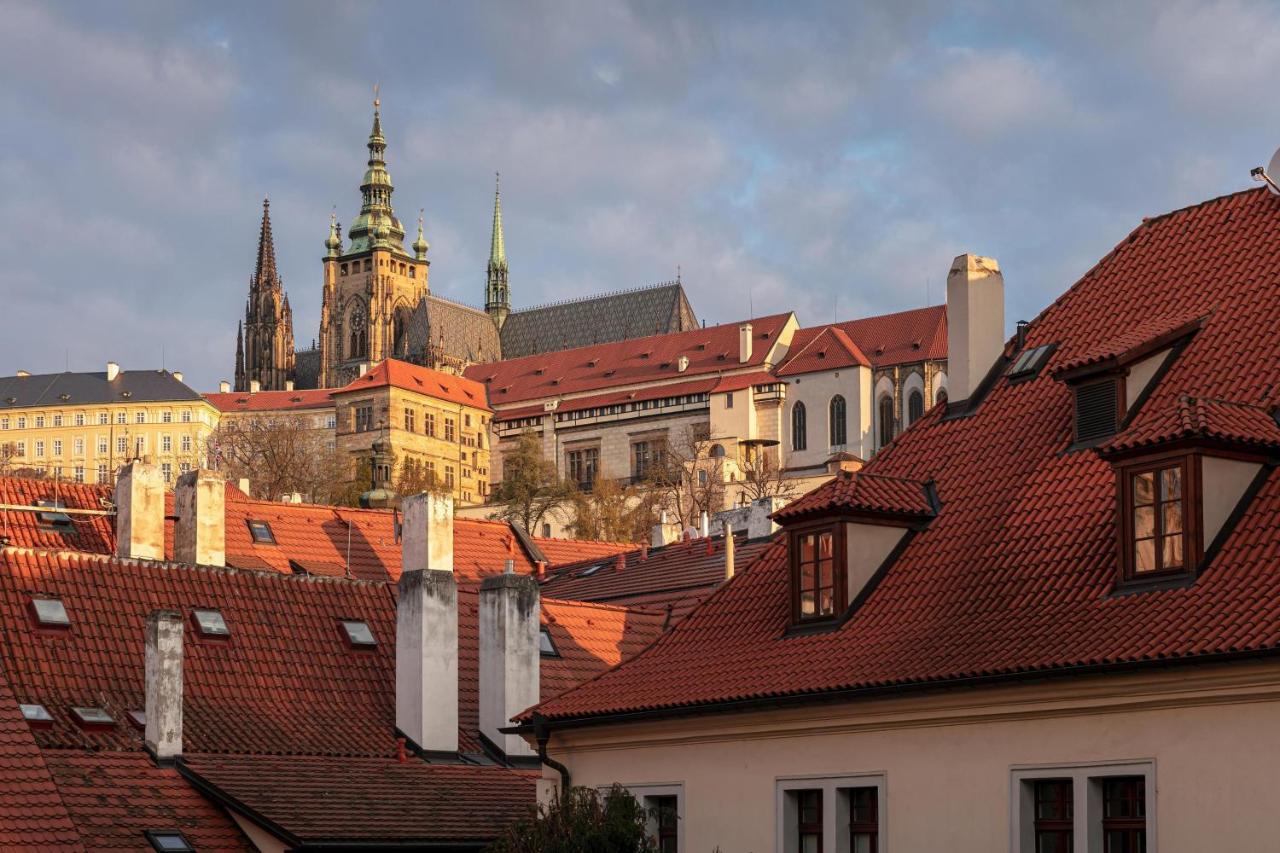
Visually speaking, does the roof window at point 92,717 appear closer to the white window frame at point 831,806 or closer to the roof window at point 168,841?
the roof window at point 168,841

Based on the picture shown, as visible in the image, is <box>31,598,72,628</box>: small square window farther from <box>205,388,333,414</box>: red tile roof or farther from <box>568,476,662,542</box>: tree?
<box>205,388,333,414</box>: red tile roof

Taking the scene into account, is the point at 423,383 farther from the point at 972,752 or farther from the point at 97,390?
the point at 972,752

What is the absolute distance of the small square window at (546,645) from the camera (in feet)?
97.8

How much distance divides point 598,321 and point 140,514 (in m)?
152

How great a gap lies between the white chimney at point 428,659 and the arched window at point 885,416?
104063 mm

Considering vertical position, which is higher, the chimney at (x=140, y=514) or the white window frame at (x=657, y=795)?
the chimney at (x=140, y=514)

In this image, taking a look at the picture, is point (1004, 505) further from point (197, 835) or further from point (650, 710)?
point (197, 835)

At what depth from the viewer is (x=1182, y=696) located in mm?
Result: 16312

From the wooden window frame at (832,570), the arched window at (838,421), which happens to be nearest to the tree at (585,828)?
the wooden window frame at (832,570)

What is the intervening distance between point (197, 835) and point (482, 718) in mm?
5361

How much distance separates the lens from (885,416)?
433ft

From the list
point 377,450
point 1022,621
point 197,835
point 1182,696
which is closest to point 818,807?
point 1022,621

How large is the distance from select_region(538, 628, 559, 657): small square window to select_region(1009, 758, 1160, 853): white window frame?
490 inches

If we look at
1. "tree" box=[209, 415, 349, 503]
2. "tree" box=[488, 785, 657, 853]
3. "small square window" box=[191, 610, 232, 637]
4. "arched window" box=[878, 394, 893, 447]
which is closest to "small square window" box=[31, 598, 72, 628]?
"small square window" box=[191, 610, 232, 637]
